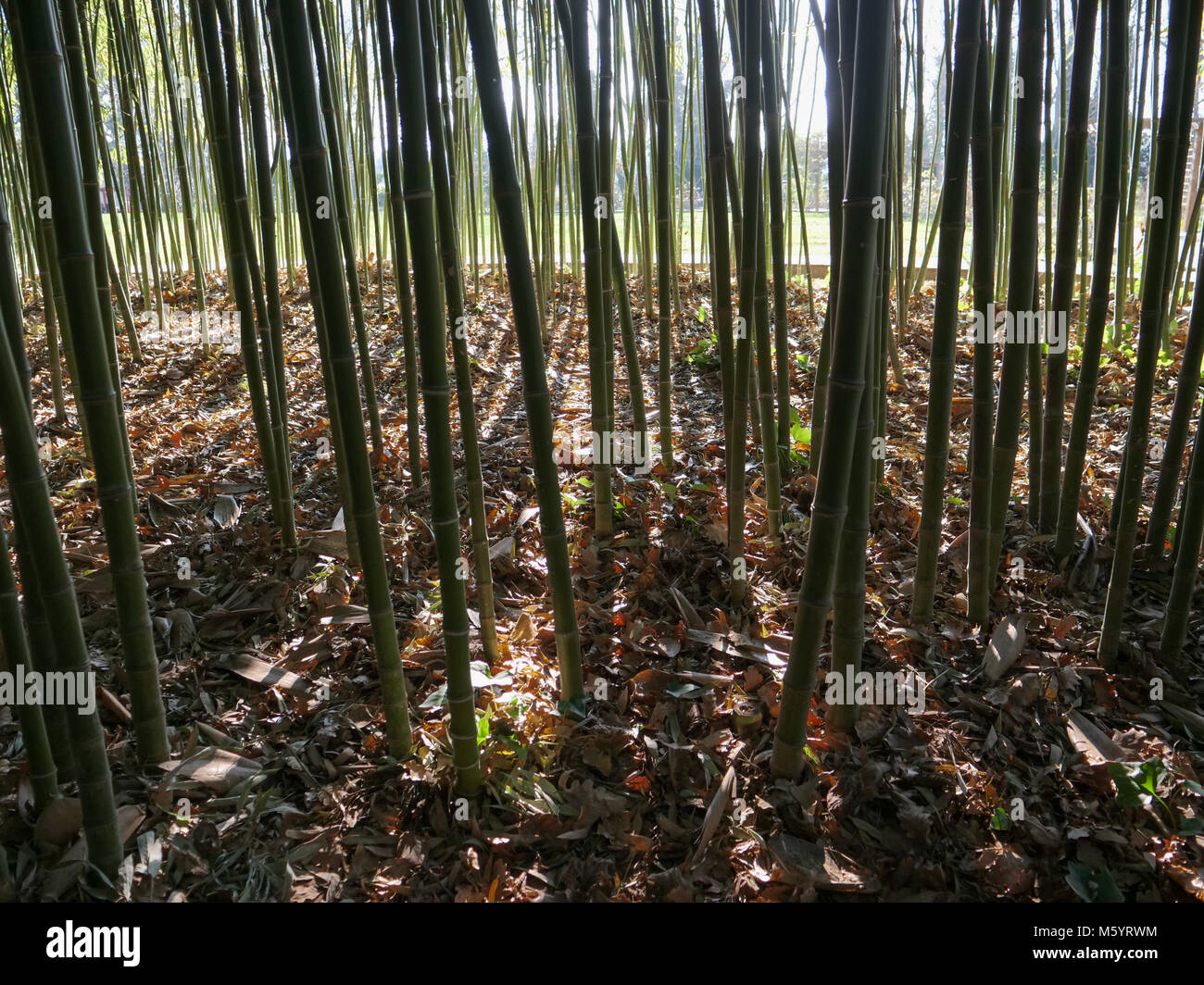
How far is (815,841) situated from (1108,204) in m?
1.24

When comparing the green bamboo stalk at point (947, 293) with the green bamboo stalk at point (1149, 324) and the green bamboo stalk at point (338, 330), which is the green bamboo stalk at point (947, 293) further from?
the green bamboo stalk at point (338, 330)

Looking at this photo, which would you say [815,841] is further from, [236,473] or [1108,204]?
[236,473]

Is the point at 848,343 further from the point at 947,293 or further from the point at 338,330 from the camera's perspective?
the point at 338,330

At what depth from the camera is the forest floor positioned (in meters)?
1.13

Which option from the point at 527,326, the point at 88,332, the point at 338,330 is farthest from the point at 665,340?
the point at 88,332

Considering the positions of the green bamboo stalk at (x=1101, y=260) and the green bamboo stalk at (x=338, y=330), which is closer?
the green bamboo stalk at (x=338, y=330)

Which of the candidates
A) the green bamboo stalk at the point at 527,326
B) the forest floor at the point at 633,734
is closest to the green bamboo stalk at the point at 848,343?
the forest floor at the point at 633,734

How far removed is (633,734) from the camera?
4.49ft

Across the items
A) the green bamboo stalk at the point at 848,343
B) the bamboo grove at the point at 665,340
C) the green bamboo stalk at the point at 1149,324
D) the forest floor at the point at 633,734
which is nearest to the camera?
the green bamboo stalk at the point at 848,343

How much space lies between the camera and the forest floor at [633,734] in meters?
1.13

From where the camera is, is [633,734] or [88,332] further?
[633,734]

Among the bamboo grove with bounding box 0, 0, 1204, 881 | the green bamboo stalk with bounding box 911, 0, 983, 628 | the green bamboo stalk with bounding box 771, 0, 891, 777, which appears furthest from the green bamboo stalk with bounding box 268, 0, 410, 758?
the green bamboo stalk with bounding box 911, 0, 983, 628

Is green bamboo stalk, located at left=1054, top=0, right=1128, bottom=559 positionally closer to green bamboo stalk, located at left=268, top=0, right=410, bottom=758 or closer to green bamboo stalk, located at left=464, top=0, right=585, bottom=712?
green bamboo stalk, located at left=464, top=0, right=585, bottom=712
